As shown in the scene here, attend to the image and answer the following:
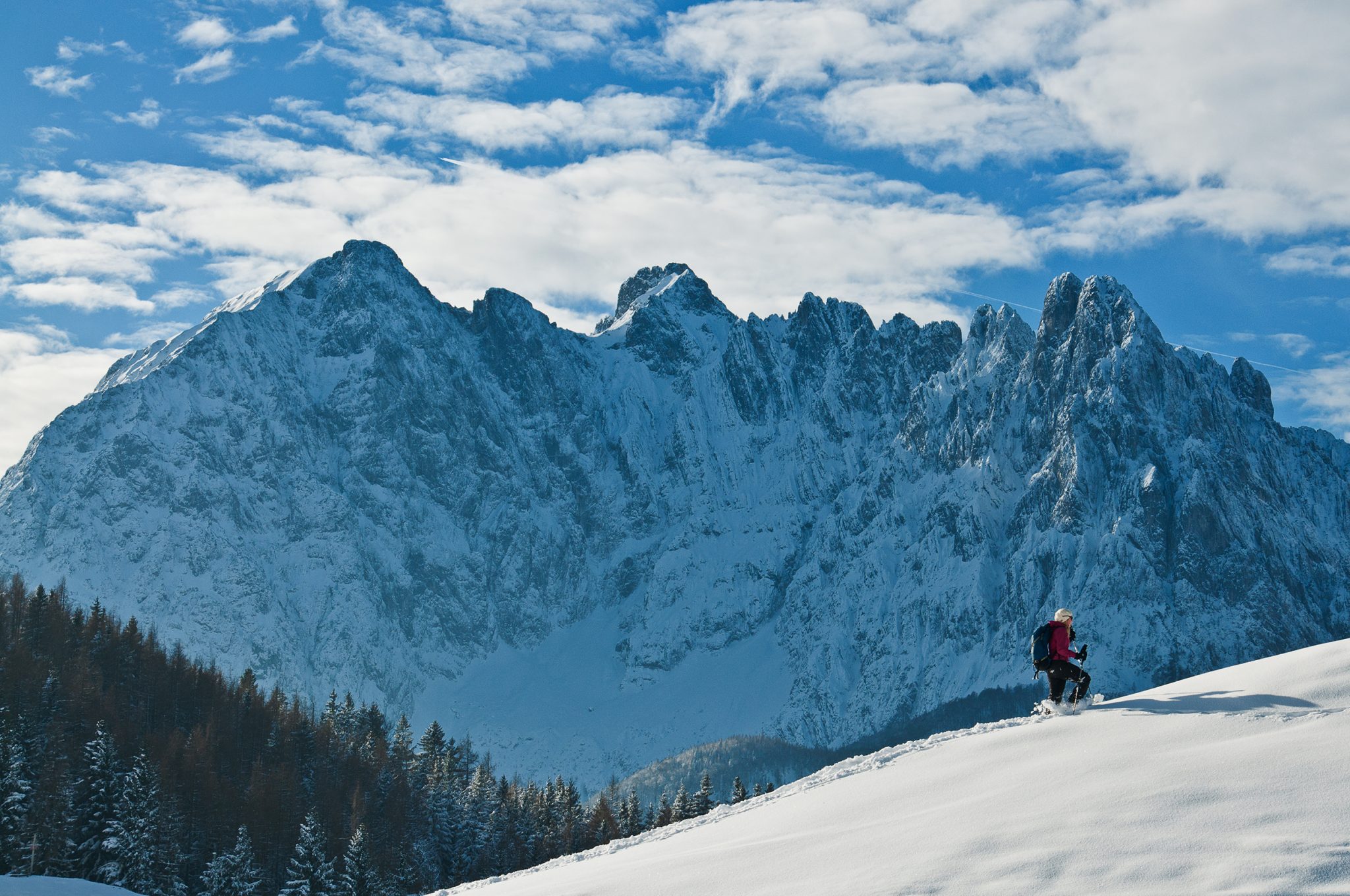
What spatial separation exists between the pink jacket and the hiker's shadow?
1493 millimetres

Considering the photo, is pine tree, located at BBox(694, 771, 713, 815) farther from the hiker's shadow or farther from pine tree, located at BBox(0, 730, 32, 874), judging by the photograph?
the hiker's shadow

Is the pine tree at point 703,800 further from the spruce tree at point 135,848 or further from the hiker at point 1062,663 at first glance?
the hiker at point 1062,663

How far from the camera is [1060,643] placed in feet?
89.6

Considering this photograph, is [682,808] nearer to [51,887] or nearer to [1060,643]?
[51,887]

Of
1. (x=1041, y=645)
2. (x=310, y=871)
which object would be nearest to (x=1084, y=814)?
(x=1041, y=645)

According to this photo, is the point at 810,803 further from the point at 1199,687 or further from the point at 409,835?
the point at 409,835

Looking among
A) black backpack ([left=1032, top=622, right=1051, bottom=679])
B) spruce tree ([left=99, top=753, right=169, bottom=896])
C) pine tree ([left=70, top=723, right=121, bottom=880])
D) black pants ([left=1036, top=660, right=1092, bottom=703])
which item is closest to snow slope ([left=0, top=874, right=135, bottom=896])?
spruce tree ([left=99, top=753, right=169, bottom=896])

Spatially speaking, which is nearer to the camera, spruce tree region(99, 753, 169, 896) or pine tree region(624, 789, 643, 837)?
spruce tree region(99, 753, 169, 896)

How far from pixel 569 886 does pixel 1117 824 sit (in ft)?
30.5

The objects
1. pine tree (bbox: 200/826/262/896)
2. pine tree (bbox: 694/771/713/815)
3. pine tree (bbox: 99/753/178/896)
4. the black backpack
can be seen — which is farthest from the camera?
pine tree (bbox: 694/771/713/815)

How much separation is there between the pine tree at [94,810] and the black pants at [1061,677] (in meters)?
59.6

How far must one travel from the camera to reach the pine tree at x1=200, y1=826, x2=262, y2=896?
76125mm

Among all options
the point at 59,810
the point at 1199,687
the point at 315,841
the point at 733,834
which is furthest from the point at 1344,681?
the point at 59,810

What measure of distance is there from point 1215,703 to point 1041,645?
13.6ft
